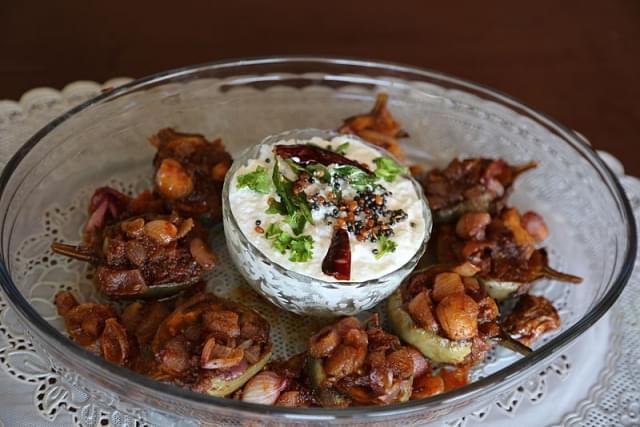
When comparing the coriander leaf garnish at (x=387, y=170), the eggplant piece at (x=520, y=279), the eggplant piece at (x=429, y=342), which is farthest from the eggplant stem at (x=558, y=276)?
the coriander leaf garnish at (x=387, y=170)

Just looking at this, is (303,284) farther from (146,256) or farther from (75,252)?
(75,252)

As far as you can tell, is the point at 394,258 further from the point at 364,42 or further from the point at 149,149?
the point at 364,42

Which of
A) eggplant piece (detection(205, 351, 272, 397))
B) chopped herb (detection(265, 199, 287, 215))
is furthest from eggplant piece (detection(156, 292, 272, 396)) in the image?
chopped herb (detection(265, 199, 287, 215))

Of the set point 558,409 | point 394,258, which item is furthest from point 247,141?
point 558,409

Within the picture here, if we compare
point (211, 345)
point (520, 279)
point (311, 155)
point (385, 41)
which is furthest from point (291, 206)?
point (385, 41)

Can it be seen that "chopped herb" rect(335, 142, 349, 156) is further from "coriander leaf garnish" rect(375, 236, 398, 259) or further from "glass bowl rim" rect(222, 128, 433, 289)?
"coriander leaf garnish" rect(375, 236, 398, 259)
